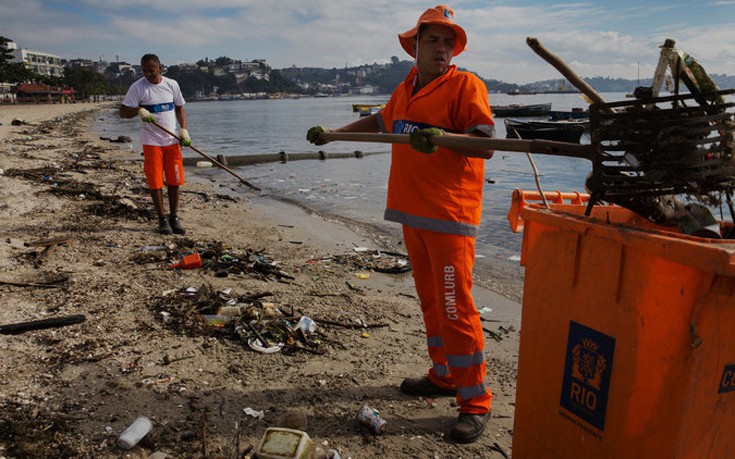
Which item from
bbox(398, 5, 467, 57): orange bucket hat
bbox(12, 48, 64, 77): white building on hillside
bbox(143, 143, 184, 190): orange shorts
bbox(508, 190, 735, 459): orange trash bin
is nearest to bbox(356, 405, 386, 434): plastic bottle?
bbox(508, 190, 735, 459): orange trash bin

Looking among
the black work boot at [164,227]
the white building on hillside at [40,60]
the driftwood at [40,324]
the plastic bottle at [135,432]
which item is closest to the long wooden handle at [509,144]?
the plastic bottle at [135,432]

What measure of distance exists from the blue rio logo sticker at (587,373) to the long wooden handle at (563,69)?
36.2 inches

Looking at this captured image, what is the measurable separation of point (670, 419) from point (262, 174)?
50.0 feet

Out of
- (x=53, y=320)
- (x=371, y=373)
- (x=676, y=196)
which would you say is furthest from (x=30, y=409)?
(x=676, y=196)

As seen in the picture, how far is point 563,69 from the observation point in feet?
6.50

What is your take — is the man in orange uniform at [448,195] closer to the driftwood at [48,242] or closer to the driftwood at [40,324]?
the driftwood at [40,324]

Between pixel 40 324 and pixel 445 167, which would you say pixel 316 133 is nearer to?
pixel 445 167

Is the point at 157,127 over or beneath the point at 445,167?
over

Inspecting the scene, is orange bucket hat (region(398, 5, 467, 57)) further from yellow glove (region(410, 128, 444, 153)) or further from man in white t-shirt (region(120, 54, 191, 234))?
man in white t-shirt (region(120, 54, 191, 234))

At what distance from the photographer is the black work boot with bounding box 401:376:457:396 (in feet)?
10.1

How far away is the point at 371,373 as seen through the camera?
3324 mm

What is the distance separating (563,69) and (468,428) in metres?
1.87

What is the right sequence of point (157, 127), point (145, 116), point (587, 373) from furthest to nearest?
point (157, 127) < point (145, 116) < point (587, 373)

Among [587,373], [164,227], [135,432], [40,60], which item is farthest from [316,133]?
[40,60]
